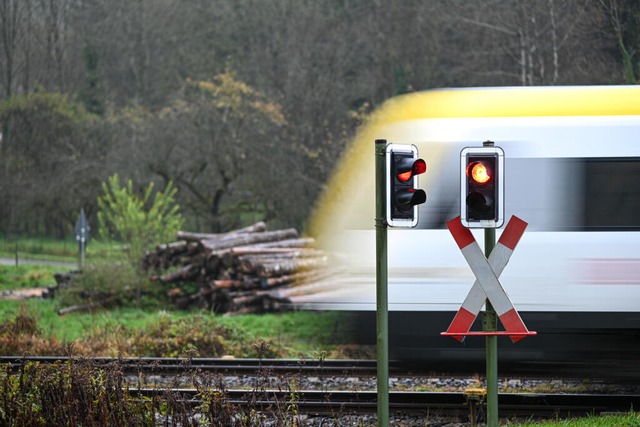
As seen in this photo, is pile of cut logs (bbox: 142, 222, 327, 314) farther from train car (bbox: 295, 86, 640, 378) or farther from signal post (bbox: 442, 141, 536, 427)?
signal post (bbox: 442, 141, 536, 427)

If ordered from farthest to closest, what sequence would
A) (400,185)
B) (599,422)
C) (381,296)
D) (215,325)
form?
(215,325)
(599,422)
(381,296)
(400,185)

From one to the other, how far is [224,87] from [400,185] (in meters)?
29.5

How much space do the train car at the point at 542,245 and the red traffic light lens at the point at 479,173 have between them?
3.48 m

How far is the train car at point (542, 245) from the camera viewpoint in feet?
34.2

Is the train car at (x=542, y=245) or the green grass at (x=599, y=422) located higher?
the train car at (x=542, y=245)

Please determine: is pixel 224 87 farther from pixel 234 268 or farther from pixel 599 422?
pixel 599 422

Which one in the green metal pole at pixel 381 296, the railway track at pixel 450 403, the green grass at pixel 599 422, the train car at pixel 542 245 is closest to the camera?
the green metal pole at pixel 381 296

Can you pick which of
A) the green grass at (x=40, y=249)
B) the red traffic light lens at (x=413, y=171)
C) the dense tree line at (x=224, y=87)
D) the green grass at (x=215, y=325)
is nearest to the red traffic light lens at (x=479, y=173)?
the red traffic light lens at (x=413, y=171)

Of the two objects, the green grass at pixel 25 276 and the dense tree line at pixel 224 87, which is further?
the dense tree line at pixel 224 87

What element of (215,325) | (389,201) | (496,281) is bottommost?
(215,325)

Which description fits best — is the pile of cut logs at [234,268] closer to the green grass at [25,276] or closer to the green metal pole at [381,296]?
the green grass at [25,276]

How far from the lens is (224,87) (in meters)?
36.0

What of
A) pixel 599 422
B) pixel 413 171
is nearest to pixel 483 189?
pixel 413 171

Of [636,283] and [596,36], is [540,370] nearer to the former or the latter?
[636,283]
